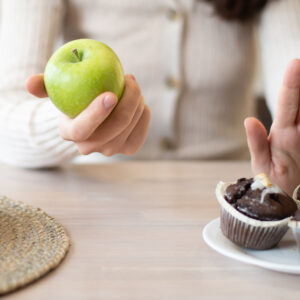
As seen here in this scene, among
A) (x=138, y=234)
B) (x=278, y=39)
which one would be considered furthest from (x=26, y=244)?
(x=278, y=39)

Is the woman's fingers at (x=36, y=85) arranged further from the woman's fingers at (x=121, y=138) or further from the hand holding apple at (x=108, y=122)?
the woman's fingers at (x=121, y=138)

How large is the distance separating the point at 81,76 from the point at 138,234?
26cm

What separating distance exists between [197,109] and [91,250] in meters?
0.84

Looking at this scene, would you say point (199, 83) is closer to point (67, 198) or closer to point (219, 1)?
point (219, 1)

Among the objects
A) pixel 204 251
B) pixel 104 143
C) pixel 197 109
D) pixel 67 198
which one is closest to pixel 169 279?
pixel 204 251

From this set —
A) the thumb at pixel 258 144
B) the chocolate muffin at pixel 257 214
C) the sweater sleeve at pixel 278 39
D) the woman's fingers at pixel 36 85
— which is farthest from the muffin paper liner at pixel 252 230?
the sweater sleeve at pixel 278 39

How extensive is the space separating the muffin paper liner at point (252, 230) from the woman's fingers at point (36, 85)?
0.37 metres

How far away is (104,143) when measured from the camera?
0.76m

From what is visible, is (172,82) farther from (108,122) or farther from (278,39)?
(108,122)

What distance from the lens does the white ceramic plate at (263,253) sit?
0.54 metres

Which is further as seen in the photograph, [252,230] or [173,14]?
[173,14]

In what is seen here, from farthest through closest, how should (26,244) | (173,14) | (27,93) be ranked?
(173,14), (27,93), (26,244)

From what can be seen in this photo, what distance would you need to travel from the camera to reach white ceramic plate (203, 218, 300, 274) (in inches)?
21.2

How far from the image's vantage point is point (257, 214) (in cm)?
62
